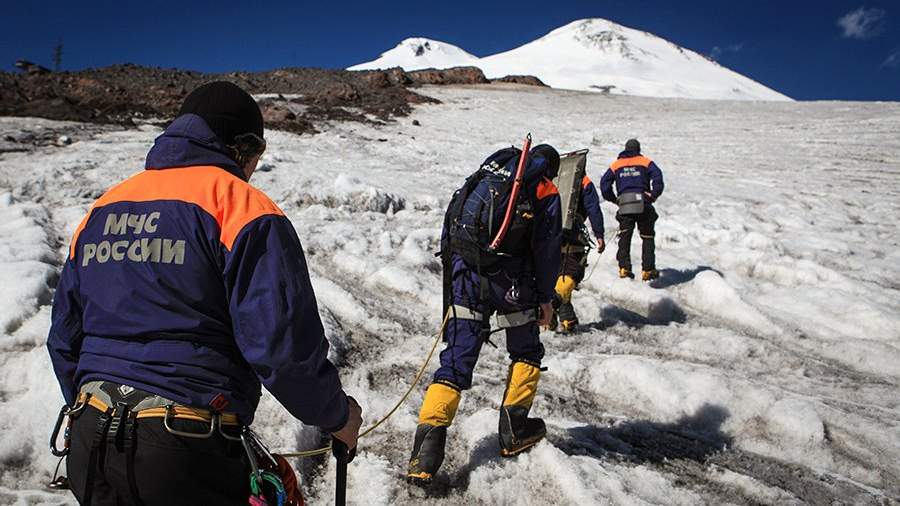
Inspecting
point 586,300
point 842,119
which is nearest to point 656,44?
point 842,119

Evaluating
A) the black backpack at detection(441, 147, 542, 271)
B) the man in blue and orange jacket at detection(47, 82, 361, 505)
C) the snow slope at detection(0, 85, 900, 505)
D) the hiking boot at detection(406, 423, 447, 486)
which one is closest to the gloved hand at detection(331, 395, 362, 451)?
the man in blue and orange jacket at detection(47, 82, 361, 505)

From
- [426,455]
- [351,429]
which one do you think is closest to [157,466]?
[351,429]

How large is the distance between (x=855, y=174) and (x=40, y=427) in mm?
17704

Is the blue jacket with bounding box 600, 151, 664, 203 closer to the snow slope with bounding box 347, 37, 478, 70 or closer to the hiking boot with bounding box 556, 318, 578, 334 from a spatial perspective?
the hiking boot with bounding box 556, 318, 578, 334

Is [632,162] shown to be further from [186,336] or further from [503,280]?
[186,336]

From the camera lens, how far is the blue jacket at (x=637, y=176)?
7.59 metres

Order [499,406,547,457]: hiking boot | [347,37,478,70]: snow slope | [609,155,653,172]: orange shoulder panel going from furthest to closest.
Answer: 1. [347,37,478,70]: snow slope
2. [609,155,653,172]: orange shoulder panel
3. [499,406,547,457]: hiking boot

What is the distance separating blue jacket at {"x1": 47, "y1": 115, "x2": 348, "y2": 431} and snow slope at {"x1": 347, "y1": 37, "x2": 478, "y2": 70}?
5030 inches

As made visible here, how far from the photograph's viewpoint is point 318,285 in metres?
6.07

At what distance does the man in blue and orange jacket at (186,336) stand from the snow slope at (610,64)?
75292 mm

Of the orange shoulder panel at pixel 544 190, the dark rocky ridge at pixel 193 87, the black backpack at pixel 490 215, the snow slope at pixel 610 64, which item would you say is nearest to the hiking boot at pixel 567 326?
the black backpack at pixel 490 215

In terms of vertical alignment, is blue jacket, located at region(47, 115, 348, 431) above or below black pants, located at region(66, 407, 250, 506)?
above

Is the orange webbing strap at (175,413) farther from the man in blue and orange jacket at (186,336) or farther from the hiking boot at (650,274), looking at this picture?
the hiking boot at (650,274)

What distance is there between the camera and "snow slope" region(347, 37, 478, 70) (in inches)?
5182
